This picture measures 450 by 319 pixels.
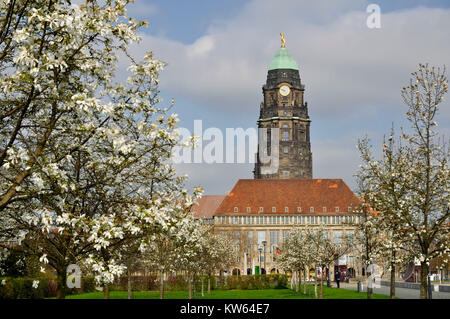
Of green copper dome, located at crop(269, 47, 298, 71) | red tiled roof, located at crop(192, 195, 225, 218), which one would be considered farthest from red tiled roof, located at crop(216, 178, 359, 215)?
green copper dome, located at crop(269, 47, 298, 71)

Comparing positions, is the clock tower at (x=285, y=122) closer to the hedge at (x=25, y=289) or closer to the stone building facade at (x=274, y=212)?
the stone building facade at (x=274, y=212)

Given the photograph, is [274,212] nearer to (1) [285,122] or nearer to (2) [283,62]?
(1) [285,122]

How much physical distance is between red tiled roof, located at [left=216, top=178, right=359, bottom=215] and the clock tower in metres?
26.2

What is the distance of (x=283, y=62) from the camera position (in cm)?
17512

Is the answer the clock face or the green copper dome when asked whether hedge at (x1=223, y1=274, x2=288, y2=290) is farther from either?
the green copper dome

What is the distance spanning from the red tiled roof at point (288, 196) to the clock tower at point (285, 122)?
1033 inches

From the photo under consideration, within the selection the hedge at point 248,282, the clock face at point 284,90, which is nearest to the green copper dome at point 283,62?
the clock face at point 284,90

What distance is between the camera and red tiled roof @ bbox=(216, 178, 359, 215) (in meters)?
136

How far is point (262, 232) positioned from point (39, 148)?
12946 cm

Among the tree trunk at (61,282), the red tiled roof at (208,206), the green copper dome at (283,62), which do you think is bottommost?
the tree trunk at (61,282)

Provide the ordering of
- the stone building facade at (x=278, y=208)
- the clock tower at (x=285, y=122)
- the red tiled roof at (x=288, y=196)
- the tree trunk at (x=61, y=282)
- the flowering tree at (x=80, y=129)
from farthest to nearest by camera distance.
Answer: the clock tower at (x=285, y=122), the red tiled roof at (x=288, y=196), the stone building facade at (x=278, y=208), the tree trunk at (x=61, y=282), the flowering tree at (x=80, y=129)

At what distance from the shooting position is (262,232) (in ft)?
457

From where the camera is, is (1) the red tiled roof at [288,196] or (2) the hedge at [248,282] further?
(1) the red tiled roof at [288,196]

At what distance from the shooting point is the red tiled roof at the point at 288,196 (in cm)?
13550
